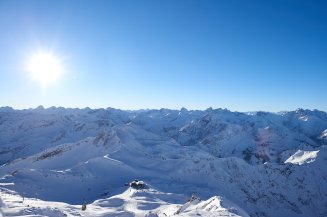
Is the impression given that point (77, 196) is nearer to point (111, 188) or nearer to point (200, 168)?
point (111, 188)

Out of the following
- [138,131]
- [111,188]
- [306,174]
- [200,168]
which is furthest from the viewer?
[138,131]

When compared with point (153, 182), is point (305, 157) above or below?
above

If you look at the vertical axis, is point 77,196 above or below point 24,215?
below

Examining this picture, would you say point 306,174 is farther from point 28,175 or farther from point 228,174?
point 28,175

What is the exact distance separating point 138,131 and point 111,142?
81.1 m

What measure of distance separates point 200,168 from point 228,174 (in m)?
10.4

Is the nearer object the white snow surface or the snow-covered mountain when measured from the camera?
the snow-covered mountain

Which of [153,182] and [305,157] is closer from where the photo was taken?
[153,182]

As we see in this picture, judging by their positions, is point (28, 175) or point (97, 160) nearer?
point (28, 175)

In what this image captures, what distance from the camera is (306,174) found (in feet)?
409

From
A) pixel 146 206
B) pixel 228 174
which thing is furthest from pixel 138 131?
pixel 146 206

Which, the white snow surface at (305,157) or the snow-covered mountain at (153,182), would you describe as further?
the white snow surface at (305,157)

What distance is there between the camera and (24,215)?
29.0 meters

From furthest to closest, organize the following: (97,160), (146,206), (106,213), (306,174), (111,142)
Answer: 1. (306,174)
2. (111,142)
3. (97,160)
4. (146,206)
5. (106,213)
